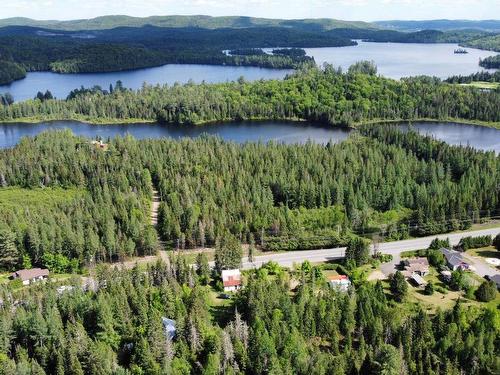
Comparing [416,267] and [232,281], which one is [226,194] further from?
[416,267]

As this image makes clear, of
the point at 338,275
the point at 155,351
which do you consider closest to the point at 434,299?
the point at 338,275

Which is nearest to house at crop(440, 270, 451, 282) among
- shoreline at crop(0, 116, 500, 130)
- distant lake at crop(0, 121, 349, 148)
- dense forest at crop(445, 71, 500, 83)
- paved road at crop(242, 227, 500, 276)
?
paved road at crop(242, 227, 500, 276)

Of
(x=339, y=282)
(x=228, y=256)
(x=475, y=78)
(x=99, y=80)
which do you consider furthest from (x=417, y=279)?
(x=99, y=80)

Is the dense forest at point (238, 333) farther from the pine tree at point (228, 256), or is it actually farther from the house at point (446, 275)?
the house at point (446, 275)

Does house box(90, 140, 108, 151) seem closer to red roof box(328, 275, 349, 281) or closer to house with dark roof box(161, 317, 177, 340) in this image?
red roof box(328, 275, 349, 281)

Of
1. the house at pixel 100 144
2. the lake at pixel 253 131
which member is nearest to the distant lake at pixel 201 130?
the lake at pixel 253 131

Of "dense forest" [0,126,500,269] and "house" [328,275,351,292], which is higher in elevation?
"dense forest" [0,126,500,269]
